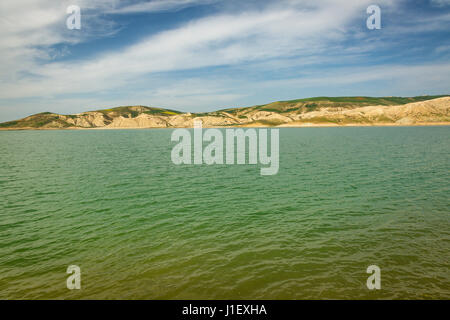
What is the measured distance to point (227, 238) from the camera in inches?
668

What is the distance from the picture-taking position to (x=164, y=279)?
12.6m

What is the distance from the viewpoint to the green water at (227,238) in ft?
39.2

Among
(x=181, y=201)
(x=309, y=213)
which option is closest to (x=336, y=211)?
(x=309, y=213)

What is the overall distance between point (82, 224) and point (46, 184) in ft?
55.9

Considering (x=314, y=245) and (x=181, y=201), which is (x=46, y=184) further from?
(x=314, y=245)

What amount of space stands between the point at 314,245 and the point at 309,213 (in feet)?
18.8

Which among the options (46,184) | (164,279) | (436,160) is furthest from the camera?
(436,160)

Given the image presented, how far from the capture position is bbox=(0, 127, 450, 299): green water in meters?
12.0

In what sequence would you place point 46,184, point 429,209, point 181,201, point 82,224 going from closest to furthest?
point 82,224
point 429,209
point 181,201
point 46,184
